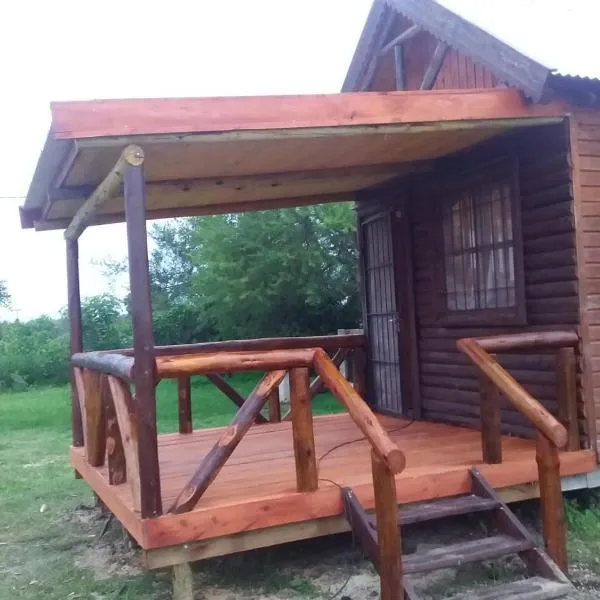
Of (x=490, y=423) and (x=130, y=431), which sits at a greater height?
(x=130, y=431)

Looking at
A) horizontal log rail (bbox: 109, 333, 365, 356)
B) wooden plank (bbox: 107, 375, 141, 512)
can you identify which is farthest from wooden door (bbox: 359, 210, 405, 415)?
wooden plank (bbox: 107, 375, 141, 512)

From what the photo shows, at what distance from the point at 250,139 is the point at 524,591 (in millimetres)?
2782

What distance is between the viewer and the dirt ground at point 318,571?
452 cm

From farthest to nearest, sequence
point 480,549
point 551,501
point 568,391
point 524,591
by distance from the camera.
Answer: point 568,391
point 551,501
point 480,549
point 524,591

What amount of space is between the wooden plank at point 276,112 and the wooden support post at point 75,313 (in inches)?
113

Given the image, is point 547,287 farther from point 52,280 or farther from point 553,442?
point 52,280

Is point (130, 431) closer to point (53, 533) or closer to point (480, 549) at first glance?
point (480, 549)

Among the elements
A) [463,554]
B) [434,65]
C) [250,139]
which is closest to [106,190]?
[250,139]

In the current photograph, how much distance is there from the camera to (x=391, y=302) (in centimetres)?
768

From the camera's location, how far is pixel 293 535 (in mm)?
4520

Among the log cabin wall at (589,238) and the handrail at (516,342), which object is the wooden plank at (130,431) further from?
the log cabin wall at (589,238)

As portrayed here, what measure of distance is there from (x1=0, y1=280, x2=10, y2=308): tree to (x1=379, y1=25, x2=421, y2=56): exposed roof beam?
21253mm

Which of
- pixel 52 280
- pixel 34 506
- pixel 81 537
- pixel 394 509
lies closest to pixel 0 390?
pixel 34 506

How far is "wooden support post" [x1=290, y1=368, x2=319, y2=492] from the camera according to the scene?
4363 millimetres
